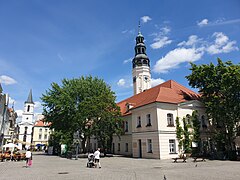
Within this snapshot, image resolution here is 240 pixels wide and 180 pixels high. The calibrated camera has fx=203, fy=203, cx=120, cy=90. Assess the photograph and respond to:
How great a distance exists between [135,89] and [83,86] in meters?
27.8

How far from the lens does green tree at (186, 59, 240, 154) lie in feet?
82.4

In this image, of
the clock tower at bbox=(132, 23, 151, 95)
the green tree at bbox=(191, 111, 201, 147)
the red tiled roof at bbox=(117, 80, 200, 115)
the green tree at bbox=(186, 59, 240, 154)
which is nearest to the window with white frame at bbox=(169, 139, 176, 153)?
the green tree at bbox=(191, 111, 201, 147)

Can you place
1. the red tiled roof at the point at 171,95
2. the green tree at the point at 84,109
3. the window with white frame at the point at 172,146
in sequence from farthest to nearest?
the green tree at the point at 84,109
the red tiled roof at the point at 171,95
the window with white frame at the point at 172,146

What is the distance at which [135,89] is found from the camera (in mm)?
62188

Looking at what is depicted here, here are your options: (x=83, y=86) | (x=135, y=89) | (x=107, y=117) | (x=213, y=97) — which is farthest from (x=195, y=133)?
(x=135, y=89)

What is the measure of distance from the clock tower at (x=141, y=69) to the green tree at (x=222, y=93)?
31.4 meters

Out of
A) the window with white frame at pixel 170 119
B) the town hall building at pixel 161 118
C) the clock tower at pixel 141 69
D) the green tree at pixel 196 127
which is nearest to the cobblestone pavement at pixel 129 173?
the town hall building at pixel 161 118

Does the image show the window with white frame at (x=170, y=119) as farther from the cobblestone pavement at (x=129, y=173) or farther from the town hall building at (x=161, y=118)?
the cobblestone pavement at (x=129, y=173)

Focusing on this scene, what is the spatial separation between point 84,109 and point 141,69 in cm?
3322

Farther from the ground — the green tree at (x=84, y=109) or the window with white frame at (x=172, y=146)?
the green tree at (x=84, y=109)

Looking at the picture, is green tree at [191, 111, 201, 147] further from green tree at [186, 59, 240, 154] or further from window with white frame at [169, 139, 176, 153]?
window with white frame at [169, 139, 176, 153]

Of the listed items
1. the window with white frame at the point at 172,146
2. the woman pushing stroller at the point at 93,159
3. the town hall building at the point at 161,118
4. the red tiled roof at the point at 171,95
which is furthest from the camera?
the red tiled roof at the point at 171,95

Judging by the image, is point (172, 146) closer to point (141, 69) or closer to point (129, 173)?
point (129, 173)

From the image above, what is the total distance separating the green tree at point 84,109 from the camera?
31.4 m
